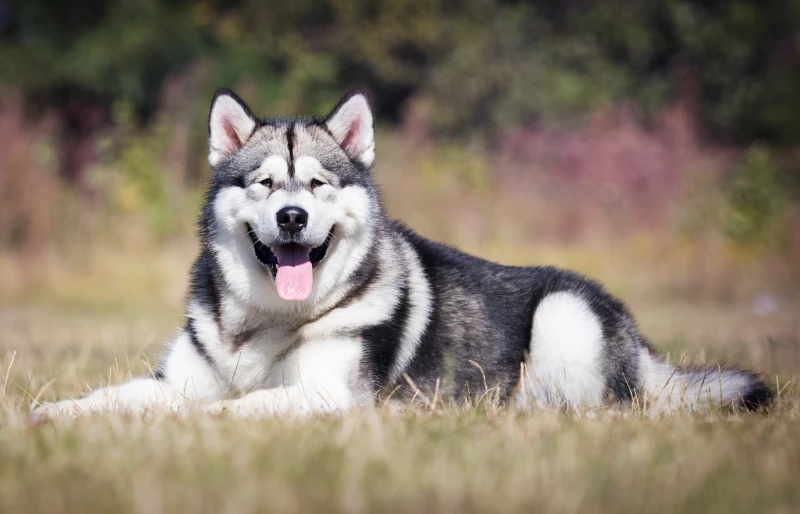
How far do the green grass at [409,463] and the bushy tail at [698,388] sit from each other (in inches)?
11.8

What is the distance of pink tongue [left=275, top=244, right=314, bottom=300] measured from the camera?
12.9 feet

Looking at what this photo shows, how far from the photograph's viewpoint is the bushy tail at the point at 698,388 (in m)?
4.01

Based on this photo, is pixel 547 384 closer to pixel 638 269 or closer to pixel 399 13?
pixel 638 269

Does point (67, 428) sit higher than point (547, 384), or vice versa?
point (547, 384)

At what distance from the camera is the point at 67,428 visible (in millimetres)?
3182

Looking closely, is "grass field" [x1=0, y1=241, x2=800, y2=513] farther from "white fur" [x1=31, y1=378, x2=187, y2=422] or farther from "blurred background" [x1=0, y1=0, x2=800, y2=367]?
"blurred background" [x1=0, y1=0, x2=800, y2=367]

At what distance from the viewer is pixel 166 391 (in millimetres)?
4027

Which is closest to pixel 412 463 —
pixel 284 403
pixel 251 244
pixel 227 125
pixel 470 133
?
pixel 284 403

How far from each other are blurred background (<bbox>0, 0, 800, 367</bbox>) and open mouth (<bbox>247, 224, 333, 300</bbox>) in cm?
412

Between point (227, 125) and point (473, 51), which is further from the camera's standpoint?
point (473, 51)

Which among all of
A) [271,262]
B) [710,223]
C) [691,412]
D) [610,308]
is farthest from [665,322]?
[271,262]

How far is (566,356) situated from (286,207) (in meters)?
1.60

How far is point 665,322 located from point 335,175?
245 inches

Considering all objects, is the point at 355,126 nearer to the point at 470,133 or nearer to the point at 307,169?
the point at 307,169
